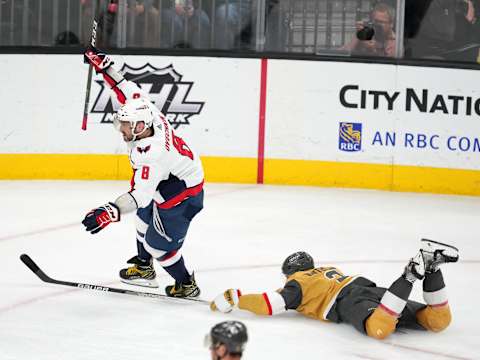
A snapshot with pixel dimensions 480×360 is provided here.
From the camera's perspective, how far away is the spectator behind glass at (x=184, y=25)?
9.17 m

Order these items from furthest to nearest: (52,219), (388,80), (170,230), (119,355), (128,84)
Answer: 1. (388,80)
2. (52,219)
3. (128,84)
4. (170,230)
5. (119,355)

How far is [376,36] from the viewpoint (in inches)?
362

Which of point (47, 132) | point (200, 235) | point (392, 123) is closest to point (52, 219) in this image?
point (200, 235)

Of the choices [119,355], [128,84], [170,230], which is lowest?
[119,355]

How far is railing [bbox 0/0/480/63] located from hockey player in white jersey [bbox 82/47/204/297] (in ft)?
12.3

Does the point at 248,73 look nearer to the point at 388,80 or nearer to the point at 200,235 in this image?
the point at 388,80

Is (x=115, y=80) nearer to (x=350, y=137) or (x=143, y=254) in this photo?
(x=143, y=254)

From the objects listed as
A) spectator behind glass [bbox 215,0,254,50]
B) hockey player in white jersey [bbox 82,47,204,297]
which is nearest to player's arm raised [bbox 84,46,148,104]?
hockey player in white jersey [bbox 82,47,204,297]

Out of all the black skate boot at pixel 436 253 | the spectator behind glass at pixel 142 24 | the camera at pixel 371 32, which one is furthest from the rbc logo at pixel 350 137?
the black skate boot at pixel 436 253

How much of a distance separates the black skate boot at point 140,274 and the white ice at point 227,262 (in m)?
0.16

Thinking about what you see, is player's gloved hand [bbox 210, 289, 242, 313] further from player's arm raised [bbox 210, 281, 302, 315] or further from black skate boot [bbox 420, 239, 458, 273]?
black skate boot [bbox 420, 239, 458, 273]

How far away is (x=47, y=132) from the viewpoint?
9289mm

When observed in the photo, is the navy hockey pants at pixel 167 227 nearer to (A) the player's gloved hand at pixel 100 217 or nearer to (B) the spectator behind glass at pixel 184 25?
(A) the player's gloved hand at pixel 100 217

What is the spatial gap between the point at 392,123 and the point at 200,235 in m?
2.50
